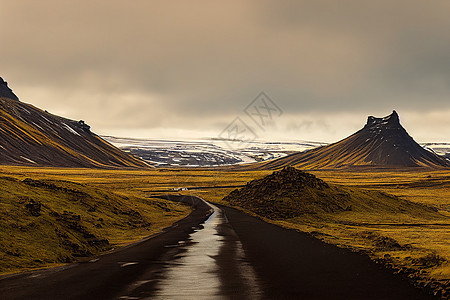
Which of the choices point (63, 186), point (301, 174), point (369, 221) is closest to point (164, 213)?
point (63, 186)

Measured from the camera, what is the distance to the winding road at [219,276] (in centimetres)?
1747

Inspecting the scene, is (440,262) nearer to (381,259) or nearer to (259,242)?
(381,259)

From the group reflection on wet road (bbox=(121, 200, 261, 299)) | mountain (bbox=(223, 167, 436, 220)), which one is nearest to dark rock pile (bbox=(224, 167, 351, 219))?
mountain (bbox=(223, 167, 436, 220))

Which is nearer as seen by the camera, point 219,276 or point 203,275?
point 219,276

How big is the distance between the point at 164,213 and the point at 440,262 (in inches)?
2156

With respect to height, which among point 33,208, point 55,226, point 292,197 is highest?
point 33,208

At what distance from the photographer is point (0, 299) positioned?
1634 centimetres

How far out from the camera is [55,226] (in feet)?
102

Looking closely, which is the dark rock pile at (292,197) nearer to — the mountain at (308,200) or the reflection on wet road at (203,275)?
the mountain at (308,200)

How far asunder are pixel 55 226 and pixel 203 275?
51.6ft

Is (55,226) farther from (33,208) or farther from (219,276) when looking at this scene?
(219,276)

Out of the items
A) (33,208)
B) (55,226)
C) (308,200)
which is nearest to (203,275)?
(55,226)

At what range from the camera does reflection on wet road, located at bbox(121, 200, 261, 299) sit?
17500 mm

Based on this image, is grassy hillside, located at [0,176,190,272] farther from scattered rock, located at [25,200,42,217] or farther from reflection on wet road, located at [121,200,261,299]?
reflection on wet road, located at [121,200,261,299]
